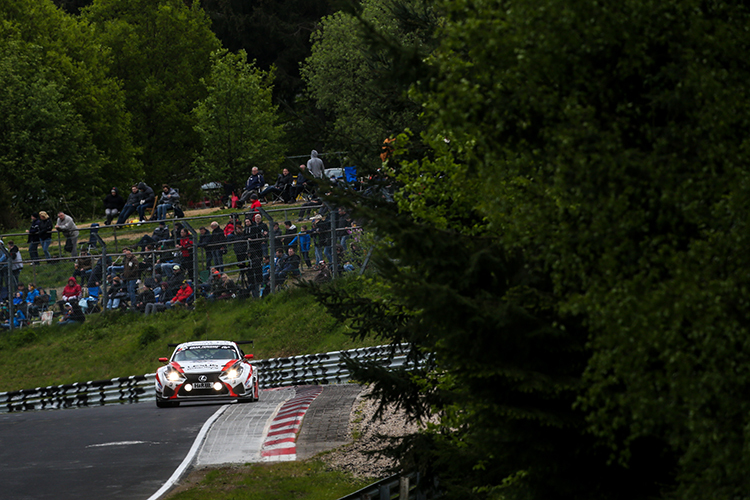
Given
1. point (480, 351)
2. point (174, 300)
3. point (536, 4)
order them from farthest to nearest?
point (174, 300), point (480, 351), point (536, 4)

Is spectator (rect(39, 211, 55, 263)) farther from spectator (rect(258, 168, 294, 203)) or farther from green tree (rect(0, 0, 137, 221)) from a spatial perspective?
green tree (rect(0, 0, 137, 221))

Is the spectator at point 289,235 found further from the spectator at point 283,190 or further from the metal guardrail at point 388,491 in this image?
the metal guardrail at point 388,491

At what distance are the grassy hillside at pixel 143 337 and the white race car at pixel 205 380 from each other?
8.20 m

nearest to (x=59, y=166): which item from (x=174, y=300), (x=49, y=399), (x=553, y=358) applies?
(x=174, y=300)

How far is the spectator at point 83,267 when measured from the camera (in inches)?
1176

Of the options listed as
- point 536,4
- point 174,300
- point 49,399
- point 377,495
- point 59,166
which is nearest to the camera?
point 536,4

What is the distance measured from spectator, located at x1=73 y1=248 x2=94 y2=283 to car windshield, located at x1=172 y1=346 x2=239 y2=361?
9.79m

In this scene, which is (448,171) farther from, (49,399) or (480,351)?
(49,399)

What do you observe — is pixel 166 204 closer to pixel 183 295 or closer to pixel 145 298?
pixel 145 298

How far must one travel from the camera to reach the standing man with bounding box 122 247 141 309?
29.6m

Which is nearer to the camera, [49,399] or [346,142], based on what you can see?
[346,142]

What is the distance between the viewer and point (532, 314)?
8250mm

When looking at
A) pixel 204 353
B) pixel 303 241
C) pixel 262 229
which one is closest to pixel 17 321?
pixel 262 229

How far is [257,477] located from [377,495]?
459 centimetres
